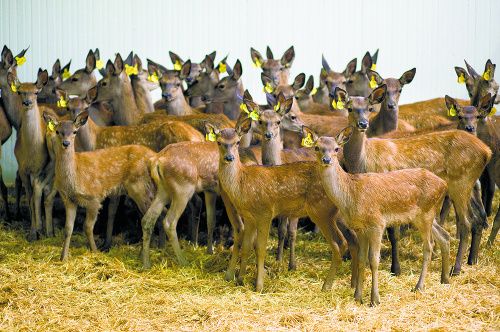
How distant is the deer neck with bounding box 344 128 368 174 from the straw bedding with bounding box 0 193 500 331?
1.08m

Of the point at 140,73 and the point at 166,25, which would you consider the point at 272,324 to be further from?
the point at 166,25

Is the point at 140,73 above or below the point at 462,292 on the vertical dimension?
above

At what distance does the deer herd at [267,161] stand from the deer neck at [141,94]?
0.02 metres

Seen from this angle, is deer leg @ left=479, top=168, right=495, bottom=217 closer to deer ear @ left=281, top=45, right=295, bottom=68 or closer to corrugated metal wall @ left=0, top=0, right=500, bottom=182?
deer ear @ left=281, top=45, right=295, bottom=68

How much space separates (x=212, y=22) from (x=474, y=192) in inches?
260

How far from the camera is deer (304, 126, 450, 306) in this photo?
16.9 ft

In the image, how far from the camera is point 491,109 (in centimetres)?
719

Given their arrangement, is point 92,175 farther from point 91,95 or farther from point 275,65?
point 275,65

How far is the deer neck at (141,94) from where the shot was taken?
988 cm

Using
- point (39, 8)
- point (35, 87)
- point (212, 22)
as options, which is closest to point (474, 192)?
point (35, 87)

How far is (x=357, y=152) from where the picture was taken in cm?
624

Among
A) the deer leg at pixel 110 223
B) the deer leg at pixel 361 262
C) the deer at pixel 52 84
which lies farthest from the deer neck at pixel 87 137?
the deer leg at pixel 361 262

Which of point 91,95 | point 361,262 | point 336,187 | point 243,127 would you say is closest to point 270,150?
point 243,127

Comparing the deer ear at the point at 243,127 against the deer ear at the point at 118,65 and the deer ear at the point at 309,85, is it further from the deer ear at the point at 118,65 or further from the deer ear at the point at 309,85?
the deer ear at the point at 118,65
